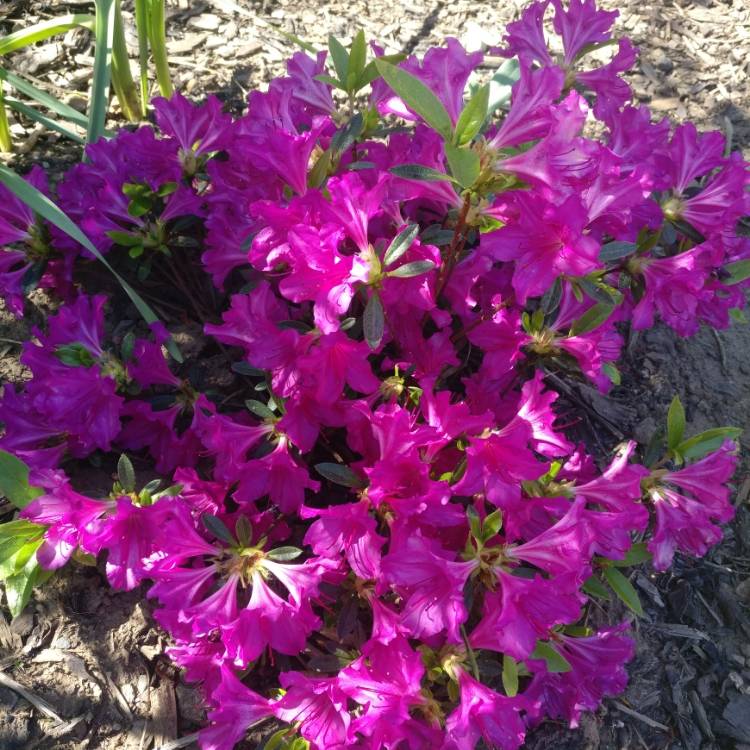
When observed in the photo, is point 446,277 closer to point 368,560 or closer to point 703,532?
point 368,560

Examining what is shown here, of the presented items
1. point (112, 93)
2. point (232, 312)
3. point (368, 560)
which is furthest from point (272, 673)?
point (112, 93)

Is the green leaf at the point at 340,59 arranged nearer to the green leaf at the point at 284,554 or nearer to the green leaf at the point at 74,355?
the green leaf at the point at 74,355

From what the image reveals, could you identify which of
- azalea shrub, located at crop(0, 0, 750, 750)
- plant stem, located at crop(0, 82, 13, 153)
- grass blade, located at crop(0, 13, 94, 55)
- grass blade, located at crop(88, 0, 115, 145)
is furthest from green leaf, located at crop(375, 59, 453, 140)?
plant stem, located at crop(0, 82, 13, 153)

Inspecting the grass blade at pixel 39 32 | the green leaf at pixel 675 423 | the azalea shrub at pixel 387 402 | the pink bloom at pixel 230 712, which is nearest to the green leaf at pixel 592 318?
the azalea shrub at pixel 387 402

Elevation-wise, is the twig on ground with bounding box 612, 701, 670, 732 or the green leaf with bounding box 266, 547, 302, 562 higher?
the green leaf with bounding box 266, 547, 302, 562

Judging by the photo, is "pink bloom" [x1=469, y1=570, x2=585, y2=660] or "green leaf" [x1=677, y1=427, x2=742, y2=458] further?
"green leaf" [x1=677, y1=427, x2=742, y2=458]

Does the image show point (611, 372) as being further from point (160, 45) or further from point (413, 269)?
point (160, 45)

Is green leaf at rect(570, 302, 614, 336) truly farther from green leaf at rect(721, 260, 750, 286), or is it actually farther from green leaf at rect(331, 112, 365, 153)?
green leaf at rect(331, 112, 365, 153)
